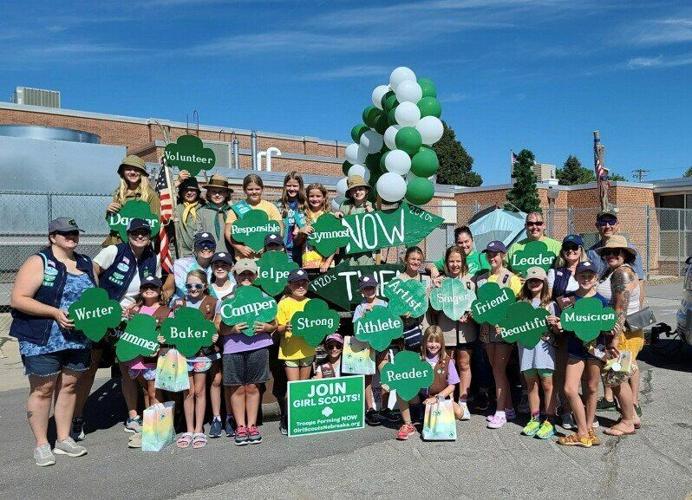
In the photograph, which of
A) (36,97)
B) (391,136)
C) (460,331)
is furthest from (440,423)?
(36,97)

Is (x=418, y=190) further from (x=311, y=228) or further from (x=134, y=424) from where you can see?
(x=134, y=424)

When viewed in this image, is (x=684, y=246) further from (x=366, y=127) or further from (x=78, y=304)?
(x=78, y=304)

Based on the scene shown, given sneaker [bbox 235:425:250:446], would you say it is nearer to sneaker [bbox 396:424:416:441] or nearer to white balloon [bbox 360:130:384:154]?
sneaker [bbox 396:424:416:441]

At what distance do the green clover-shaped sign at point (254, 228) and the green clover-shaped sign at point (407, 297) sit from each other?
4.13 feet

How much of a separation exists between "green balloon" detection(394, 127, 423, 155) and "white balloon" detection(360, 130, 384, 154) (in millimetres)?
1331

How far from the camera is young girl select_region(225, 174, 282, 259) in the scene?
5.88 meters

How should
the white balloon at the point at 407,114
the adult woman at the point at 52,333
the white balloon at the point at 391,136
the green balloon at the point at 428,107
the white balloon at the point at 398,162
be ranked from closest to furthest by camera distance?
the adult woman at the point at 52,333, the white balloon at the point at 398,162, the white balloon at the point at 407,114, the white balloon at the point at 391,136, the green balloon at the point at 428,107

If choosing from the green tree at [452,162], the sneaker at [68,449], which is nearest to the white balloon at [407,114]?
the sneaker at [68,449]

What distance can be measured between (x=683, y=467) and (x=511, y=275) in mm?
1981

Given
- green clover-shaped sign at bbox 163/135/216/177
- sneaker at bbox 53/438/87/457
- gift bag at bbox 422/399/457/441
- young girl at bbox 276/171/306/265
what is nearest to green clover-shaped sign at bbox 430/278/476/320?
gift bag at bbox 422/399/457/441

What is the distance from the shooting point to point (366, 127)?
11312 mm

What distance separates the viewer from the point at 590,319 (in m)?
4.80

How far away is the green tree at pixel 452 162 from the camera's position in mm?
53969

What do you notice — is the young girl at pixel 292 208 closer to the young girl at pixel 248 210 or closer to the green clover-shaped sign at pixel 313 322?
the young girl at pixel 248 210
